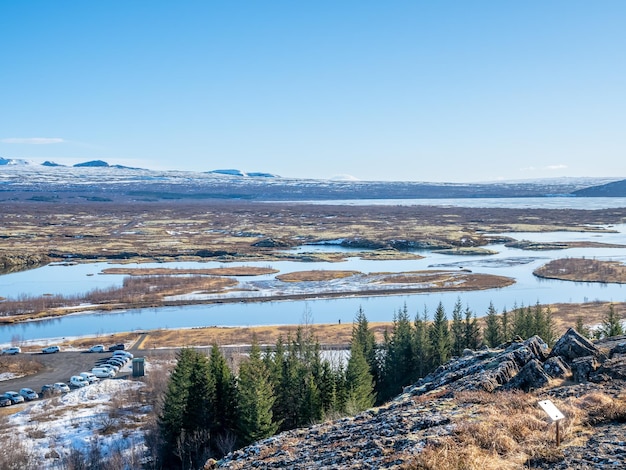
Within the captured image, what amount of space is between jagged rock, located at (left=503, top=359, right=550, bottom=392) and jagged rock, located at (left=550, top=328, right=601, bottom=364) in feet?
4.46

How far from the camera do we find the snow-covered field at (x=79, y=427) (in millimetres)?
25469

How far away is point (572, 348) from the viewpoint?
15656mm

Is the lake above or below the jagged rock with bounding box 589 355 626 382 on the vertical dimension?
below

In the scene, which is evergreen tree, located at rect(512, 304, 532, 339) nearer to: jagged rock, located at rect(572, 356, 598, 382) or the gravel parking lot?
jagged rock, located at rect(572, 356, 598, 382)

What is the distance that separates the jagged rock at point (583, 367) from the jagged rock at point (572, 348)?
2.42 feet

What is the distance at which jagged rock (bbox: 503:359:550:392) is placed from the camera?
1410 cm

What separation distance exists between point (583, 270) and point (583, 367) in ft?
212

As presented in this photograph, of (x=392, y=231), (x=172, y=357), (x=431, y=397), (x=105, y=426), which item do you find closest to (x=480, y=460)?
(x=431, y=397)

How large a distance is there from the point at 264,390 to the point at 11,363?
77.8 feet

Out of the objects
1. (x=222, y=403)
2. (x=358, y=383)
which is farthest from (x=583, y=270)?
(x=222, y=403)

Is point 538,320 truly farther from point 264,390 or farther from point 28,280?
point 28,280

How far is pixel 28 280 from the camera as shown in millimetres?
73062

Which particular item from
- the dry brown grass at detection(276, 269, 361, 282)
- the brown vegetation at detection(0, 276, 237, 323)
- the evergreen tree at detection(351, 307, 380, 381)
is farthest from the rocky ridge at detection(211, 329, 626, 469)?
the dry brown grass at detection(276, 269, 361, 282)

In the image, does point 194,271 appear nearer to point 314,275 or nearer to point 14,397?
point 314,275
